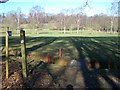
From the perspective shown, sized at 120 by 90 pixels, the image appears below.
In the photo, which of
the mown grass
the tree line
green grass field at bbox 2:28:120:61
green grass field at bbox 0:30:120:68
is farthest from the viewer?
the tree line

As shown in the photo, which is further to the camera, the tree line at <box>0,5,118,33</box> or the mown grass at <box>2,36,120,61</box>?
the tree line at <box>0,5,118,33</box>

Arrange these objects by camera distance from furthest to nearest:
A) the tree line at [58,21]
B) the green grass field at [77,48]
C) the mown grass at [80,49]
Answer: the tree line at [58,21]
the mown grass at [80,49]
the green grass field at [77,48]

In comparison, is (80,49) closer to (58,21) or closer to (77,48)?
(77,48)

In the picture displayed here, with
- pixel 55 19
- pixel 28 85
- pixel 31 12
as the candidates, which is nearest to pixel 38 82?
pixel 28 85

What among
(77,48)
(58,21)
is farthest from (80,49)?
(58,21)

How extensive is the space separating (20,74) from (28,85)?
5.40ft

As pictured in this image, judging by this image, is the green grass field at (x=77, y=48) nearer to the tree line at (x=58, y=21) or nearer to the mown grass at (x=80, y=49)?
the mown grass at (x=80, y=49)

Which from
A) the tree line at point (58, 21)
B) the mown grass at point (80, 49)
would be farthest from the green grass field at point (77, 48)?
the tree line at point (58, 21)

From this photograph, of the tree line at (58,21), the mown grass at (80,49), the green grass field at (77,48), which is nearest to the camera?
the green grass field at (77,48)

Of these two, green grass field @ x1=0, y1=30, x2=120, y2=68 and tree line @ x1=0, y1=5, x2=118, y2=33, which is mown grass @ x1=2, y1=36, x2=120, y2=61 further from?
tree line @ x1=0, y1=5, x2=118, y2=33

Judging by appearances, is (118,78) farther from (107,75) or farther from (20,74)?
(20,74)

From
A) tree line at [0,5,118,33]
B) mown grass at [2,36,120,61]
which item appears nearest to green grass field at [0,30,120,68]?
mown grass at [2,36,120,61]

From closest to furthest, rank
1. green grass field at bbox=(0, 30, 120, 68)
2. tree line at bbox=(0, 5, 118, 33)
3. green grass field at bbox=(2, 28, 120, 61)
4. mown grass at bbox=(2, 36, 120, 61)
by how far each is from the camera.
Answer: green grass field at bbox=(0, 30, 120, 68) → mown grass at bbox=(2, 36, 120, 61) → green grass field at bbox=(2, 28, 120, 61) → tree line at bbox=(0, 5, 118, 33)

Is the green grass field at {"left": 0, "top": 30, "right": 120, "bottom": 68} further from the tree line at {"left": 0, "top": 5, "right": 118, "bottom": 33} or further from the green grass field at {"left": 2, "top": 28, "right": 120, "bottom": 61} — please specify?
the tree line at {"left": 0, "top": 5, "right": 118, "bottom": 33}
